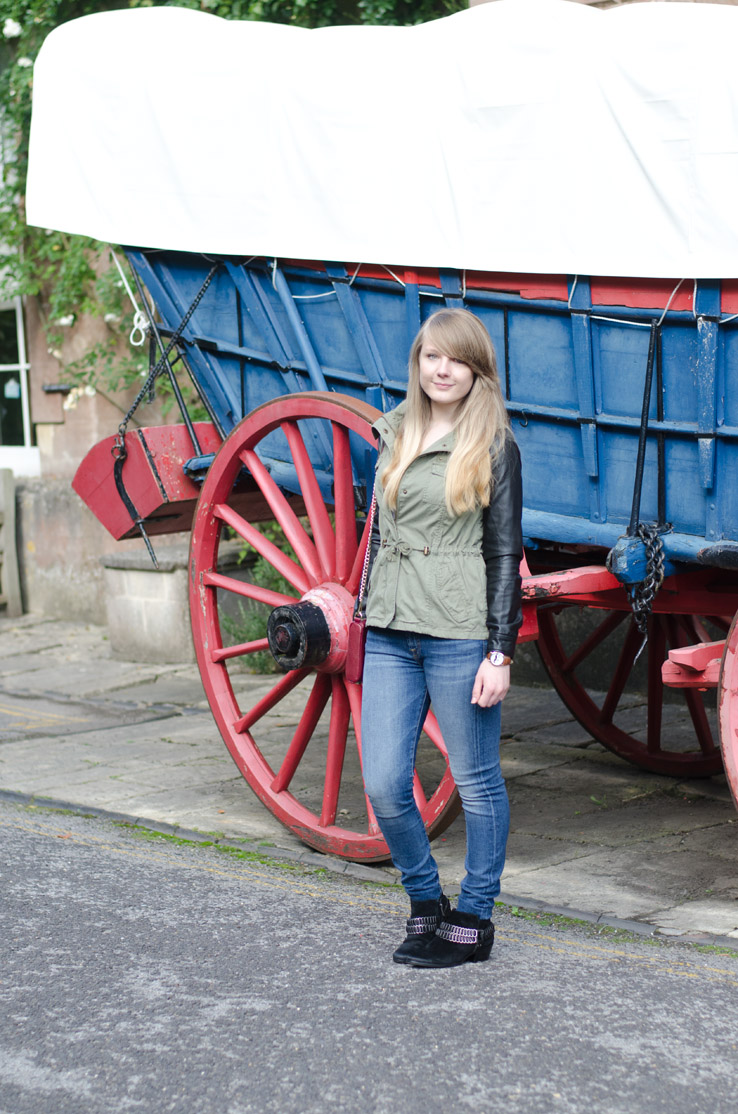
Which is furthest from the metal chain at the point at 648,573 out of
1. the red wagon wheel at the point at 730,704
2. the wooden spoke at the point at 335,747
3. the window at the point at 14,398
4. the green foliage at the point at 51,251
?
the window at the point at 14,398

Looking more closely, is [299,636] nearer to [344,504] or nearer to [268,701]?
[344,504]

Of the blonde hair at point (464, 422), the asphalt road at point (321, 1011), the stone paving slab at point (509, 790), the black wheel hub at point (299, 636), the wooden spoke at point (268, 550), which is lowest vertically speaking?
the stone paving slab at point (509, 790)

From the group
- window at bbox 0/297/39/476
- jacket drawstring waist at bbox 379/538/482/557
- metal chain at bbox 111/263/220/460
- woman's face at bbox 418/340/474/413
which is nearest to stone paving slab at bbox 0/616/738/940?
jacket drawstring waist at bbox 379/538/482/557

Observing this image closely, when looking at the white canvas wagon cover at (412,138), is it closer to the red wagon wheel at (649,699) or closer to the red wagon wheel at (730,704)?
the red wagon wheel at (730,704)

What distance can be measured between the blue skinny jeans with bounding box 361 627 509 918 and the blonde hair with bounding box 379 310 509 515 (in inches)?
13.9

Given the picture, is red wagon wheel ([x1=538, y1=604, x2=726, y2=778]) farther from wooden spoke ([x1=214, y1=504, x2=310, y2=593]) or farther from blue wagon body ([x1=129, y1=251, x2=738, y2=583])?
blue wagon body ([x1=129, y1=251, x2=738, y2=583])

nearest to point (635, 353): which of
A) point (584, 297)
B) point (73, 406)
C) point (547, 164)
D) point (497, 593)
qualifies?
point (584, 297)

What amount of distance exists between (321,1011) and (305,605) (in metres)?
1.34

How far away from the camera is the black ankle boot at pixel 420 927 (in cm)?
353

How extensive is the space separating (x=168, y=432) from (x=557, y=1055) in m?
2.81

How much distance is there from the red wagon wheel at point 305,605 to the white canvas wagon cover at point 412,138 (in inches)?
22.3

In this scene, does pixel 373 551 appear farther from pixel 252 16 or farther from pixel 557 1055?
pixel 252 16

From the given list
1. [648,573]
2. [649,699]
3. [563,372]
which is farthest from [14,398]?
[648,573]

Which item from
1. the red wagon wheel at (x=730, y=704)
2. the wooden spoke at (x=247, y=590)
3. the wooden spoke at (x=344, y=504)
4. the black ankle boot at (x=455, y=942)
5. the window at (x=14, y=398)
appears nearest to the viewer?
the black ankle boot at (x=455, y=942)
